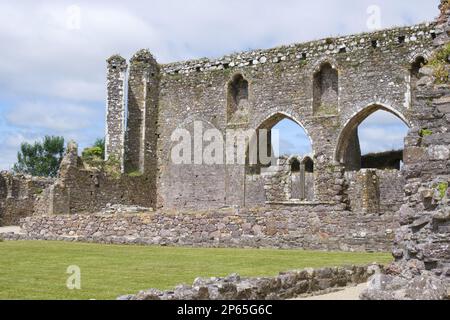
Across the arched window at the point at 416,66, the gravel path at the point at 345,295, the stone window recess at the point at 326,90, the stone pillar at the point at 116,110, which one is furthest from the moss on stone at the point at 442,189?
the stone pillar at the point at 116,110

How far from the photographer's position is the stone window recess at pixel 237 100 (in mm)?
31172

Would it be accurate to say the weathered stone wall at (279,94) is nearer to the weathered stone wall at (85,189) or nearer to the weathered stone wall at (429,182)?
the weathered stone wall at (85,189)

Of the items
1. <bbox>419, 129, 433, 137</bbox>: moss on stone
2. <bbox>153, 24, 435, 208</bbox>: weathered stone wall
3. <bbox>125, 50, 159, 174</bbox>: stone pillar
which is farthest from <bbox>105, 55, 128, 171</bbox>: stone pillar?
<bbox>419, 129, 433, 137</bbox>: moss on stone

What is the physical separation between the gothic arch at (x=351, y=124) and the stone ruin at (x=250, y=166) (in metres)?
0.06

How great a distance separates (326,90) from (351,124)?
1.90m

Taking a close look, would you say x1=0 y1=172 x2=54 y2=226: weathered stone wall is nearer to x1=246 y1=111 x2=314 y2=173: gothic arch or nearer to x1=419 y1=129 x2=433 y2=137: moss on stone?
x1=246 y1=111 x2=314 y2=173: gothic arch

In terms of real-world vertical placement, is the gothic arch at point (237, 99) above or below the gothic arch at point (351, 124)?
above

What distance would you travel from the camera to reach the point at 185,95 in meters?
32.4

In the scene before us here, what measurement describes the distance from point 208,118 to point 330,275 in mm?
22104

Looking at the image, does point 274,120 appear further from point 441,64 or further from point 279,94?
point 441,64

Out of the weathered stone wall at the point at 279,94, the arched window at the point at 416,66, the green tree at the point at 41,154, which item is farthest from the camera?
the green tree at the point at 41,154

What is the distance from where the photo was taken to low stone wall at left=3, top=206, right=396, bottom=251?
16.0 meters

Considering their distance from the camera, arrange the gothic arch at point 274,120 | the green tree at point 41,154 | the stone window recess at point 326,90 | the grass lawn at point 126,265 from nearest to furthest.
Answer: the grass lawn at point 126,265 < the stone window recess at point 326,90 < the gothic arch at point 274,120 < the green tree at point 41,154

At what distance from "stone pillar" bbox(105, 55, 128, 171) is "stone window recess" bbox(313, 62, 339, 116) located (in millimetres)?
8741
